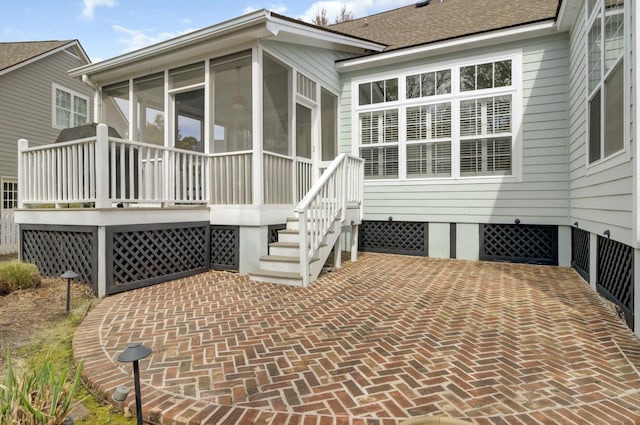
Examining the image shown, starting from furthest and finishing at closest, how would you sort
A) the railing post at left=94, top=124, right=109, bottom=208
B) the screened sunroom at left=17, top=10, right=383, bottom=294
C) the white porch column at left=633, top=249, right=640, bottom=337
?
the screened sunroom at left=17, top=10, right=383, bottom=294
the railing post at left=94, top=124, right=109, bottom=208
the white porch column at left=633, top=249, right=640, bottom=337

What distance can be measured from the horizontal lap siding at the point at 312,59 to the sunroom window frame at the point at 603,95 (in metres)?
4.57

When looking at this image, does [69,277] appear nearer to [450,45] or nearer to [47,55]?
[450,45]

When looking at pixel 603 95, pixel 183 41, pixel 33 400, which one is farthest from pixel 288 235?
pixel 603 95

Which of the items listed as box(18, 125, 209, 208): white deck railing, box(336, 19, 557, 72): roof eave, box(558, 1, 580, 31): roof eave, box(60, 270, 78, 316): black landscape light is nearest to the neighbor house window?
box(558, 1, 580, 31): roof eave

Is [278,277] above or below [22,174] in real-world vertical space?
below

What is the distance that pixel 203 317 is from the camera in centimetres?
375

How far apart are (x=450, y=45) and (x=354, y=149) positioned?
287cm

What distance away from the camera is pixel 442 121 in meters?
7.43

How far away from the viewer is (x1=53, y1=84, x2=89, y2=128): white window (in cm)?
1328

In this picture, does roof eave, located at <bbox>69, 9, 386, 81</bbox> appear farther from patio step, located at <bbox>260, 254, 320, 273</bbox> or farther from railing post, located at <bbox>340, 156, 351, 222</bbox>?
patio step, located at <bbox>260, 254, 320, 273</bbox>

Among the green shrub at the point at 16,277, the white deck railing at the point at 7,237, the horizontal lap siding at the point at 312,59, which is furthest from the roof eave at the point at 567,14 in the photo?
the white deck railing at the point at 7,237

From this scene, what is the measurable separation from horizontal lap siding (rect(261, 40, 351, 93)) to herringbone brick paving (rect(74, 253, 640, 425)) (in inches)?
164

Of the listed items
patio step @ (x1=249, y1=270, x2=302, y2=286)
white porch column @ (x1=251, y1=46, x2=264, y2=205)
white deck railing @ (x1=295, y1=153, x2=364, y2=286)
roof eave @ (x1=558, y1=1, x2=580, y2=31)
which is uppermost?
roof eave @ (x1=558, y1=1, x2=580, y2=31)

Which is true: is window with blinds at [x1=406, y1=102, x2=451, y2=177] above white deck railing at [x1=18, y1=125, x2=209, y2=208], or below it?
above
